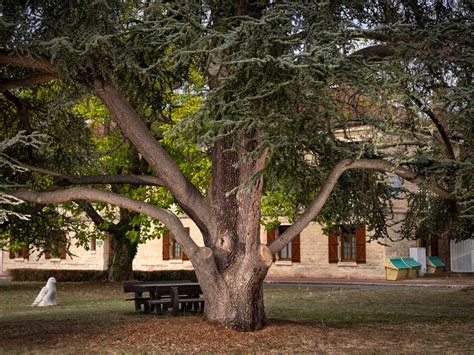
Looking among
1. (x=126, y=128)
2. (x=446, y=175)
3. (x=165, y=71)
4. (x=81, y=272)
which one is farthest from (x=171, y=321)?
(x=81, y=272)

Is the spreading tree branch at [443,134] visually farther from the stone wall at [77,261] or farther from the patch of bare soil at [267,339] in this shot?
the stone wall at [77,261]

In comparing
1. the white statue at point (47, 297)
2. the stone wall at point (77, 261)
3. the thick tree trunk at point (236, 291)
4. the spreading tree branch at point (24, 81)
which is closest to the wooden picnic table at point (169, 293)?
the thick tree trunk at point (236, 291)

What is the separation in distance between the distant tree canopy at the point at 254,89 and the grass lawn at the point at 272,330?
79 centimetres

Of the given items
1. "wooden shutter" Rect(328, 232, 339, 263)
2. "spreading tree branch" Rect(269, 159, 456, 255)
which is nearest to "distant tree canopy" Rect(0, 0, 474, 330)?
"spreading tree branch" Rect(269, 159, 456, 255)

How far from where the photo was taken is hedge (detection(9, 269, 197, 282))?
31.5 m

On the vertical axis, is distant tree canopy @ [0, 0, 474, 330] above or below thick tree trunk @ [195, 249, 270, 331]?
above

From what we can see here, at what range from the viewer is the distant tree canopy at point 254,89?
9.43 m

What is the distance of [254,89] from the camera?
9695 millimetres

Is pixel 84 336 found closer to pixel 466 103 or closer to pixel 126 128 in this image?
pixel 126 128

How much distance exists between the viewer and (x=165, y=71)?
12.8 meters

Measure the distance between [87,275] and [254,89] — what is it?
86.0ft

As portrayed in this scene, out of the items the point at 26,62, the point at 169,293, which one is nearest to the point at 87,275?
the point at 169,293

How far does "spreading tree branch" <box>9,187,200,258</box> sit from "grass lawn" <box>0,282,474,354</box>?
4.57 ft

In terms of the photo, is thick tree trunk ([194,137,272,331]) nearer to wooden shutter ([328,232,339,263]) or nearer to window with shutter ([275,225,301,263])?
wooden shutter ([328,232,339,263])
